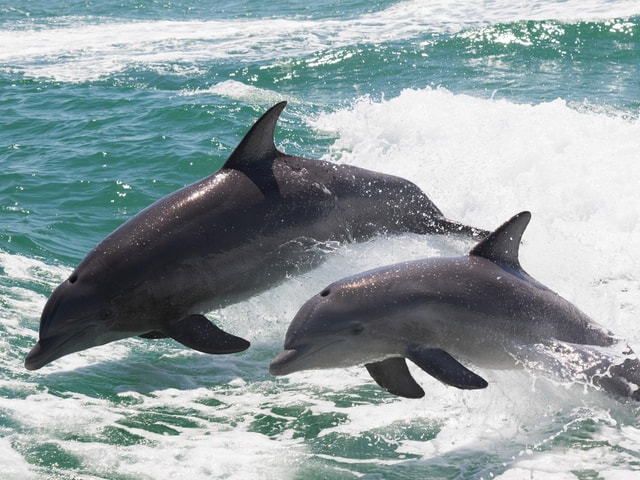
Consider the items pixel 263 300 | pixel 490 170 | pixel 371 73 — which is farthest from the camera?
pixel 371 73

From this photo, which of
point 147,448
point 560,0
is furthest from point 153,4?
point 147,448

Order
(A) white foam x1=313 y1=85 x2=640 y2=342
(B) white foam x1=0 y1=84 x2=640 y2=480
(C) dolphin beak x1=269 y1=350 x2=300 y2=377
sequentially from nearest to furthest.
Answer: (C) dolphin beak x1=269 y1=350 x2=300 y2=377 < (B) white foam x1=0 y1=84 x2=640 y2=480 < (A) white foam x1=313 y1=85 x2=640 y2=342

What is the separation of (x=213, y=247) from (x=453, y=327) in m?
2.17

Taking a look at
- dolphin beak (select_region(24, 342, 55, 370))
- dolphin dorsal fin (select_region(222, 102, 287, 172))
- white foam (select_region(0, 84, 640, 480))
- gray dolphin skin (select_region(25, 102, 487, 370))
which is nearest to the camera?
white foam (select_region(0, 84, 640, 480))

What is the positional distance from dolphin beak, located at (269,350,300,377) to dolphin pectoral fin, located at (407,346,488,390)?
34.3 inches

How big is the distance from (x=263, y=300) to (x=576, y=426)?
354 cm

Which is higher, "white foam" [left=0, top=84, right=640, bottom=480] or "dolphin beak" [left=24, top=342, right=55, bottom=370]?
"dolphin beak" [left=24, top=342, right=55, bottom=370]

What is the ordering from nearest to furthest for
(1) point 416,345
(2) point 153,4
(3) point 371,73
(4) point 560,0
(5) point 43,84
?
1. (1) point 416,345
2. (5) point 43,84
3. (3) point 371,73
4. (4) point 560,0
5. (2) point 153,4

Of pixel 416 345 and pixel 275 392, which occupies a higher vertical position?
pixel 416 345

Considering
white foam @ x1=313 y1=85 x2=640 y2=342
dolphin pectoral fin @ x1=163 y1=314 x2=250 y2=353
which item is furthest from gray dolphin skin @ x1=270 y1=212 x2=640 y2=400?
white foam @ x1=313 y1=85 x2=640 y2=342

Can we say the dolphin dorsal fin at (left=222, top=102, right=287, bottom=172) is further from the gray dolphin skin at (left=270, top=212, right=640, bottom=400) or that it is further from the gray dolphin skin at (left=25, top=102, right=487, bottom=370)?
the gray dolphin skin at (left=270, top=212, right=640, bottom=400)

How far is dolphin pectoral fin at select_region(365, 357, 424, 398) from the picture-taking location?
24.6ft

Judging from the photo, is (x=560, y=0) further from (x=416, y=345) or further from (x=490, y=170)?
(x=416, y=345)

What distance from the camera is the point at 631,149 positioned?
17.2m
